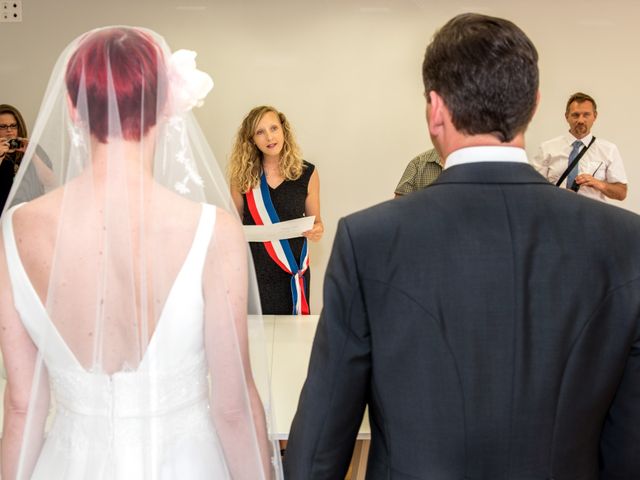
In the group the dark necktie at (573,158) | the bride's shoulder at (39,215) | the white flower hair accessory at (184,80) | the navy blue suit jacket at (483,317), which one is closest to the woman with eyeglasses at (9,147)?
the bride's shoulder at (39,215)

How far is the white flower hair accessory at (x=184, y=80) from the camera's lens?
147 centimetres

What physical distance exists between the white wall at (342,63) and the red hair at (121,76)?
4531mm

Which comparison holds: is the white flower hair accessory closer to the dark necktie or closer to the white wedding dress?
the white wedding dress

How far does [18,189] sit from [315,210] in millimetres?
2642

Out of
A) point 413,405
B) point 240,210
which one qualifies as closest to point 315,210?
point 240,210

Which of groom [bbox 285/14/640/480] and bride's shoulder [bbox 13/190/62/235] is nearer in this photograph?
groom [bbox 285/14/640/480]

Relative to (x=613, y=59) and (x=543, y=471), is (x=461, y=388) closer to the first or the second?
(x=543, y=471)

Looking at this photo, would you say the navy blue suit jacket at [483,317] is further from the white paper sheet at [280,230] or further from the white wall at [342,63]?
the white wall at [342,63]

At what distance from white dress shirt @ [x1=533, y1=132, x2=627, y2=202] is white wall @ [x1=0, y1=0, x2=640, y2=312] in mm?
581

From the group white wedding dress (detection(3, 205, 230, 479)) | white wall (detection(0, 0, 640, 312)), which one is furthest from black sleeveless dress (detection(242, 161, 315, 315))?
white wedding dress (detection(3, 205, 230, 479))

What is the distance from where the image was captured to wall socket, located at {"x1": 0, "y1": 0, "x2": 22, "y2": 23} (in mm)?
5742

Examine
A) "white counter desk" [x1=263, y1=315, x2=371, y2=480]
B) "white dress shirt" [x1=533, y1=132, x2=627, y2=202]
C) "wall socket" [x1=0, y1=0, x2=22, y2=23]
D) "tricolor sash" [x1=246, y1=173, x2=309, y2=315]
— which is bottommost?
"white counter desk" [x1=263, y1=315, x2=371, y2=480]

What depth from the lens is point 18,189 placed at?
1.58 meters

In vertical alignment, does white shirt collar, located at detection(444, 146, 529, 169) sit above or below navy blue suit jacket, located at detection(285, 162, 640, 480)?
above
